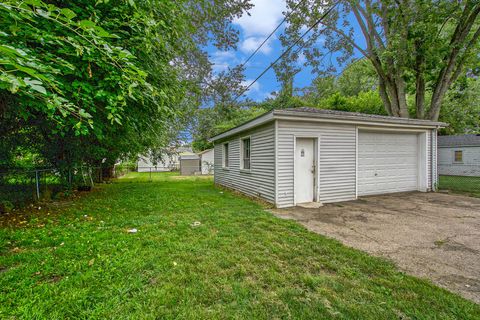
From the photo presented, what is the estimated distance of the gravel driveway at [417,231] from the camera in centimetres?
253

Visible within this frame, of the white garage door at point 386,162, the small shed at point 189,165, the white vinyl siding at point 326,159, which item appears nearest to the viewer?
the white vinyl siding at point 326,159

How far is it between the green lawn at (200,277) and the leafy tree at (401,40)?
9317mm

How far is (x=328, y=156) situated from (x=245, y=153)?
118 inches

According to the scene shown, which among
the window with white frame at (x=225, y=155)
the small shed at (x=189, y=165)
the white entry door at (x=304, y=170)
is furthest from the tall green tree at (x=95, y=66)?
the small shed at (x=189, y=165)

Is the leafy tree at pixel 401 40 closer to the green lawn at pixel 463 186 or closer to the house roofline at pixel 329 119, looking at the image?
the house roofline at pixel 329 119

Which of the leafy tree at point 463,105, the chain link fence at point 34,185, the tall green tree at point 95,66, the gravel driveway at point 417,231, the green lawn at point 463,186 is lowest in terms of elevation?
the gravel driveway at point 417,231

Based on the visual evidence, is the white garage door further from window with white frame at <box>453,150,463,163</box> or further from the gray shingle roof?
window with white frame at <box>453,150,463,163</box>

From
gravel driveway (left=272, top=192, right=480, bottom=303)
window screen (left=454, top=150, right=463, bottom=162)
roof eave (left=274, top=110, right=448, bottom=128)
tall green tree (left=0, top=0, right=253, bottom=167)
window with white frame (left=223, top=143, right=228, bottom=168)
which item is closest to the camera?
tall green tree (left=0, top=0, right=253, bottom=167)

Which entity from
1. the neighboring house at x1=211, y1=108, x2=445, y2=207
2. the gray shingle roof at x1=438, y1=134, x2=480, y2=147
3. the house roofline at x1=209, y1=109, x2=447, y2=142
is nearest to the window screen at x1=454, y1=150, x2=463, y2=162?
the gray shingle roof at x1=438, y1=134, x2=480, y2=147

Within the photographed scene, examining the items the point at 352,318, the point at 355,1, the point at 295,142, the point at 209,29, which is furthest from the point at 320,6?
the point at 352,318

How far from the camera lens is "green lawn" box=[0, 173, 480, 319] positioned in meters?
1.84

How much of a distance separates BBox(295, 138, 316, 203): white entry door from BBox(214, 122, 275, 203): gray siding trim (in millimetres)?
769

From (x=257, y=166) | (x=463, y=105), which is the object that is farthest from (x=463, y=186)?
(x=463, y=105)

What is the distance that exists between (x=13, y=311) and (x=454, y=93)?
22835 millimetres
